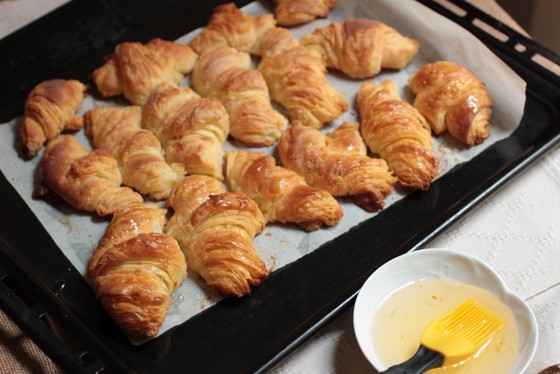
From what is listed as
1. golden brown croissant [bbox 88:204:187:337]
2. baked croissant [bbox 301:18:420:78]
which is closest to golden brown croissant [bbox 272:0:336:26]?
baked croissant [bbox 301:18:420:78]

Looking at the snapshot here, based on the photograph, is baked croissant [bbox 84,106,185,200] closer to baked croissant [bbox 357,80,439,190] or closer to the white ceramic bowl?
baked croissant [bbox 357,80,439,190]

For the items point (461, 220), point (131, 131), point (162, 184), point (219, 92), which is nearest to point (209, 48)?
point (219, 92)

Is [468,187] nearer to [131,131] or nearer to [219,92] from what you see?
[219,92]

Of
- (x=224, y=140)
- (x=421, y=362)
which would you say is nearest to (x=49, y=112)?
(x=224, y=140)

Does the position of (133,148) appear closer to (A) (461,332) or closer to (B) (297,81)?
(B) (297,81)

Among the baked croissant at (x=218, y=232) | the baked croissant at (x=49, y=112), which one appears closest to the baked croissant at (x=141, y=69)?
the baked croissant at (x=49, y=112)

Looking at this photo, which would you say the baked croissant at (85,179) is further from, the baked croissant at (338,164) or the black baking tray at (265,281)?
the baked croissant at (338,164)

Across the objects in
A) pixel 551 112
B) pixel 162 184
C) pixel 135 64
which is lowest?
pixel 551 112
